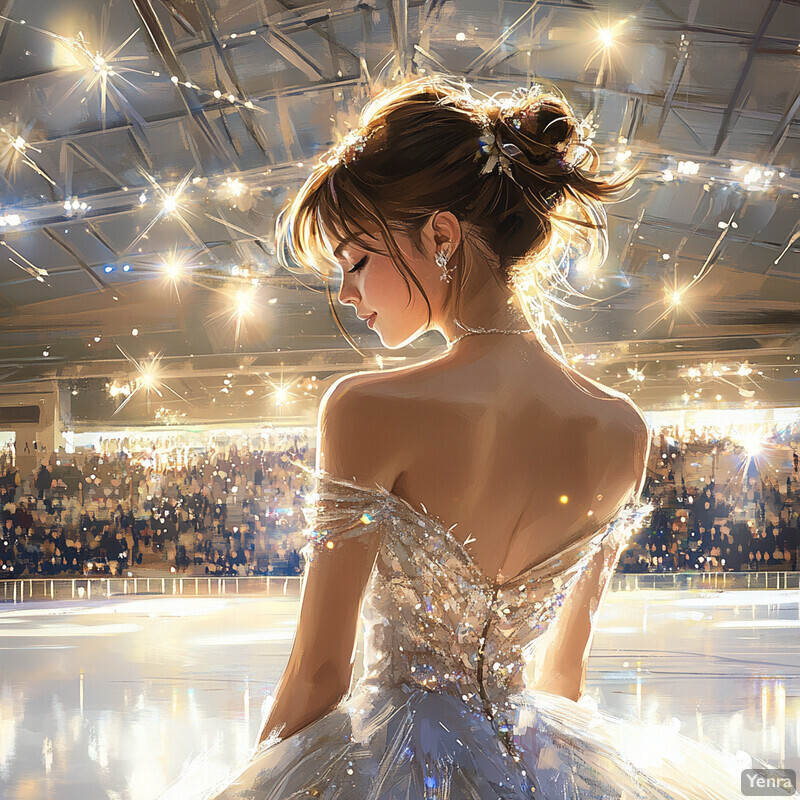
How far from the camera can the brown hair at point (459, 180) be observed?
588mm

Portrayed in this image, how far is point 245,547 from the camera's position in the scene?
558cm

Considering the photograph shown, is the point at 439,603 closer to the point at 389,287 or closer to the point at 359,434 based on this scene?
the point at 359,434

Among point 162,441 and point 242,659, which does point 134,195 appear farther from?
point 242,659

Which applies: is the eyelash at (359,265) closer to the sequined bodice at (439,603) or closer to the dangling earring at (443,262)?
the dangling earring at (443,262)

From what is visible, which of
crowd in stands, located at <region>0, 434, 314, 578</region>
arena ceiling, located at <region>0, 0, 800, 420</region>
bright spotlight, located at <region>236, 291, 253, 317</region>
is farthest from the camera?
crowd in stands, located at <region>0, 434, 314, 578</region>

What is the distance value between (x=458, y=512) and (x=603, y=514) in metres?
0.14

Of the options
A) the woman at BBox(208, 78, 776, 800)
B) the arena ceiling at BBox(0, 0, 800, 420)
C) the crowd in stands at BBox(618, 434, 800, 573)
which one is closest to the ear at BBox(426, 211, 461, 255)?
the woman at BBox(208, 78, 776, 800)

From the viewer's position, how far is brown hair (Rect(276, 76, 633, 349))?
0.59 meters

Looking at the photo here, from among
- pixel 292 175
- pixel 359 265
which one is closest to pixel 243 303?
pixel 292 175

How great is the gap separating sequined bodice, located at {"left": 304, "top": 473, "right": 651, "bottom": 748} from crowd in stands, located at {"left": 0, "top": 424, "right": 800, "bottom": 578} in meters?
4.84

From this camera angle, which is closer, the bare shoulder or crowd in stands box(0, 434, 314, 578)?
the bare shoulder

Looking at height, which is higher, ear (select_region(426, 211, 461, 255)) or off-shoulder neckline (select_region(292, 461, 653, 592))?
ear (select_region(426, 211, 461, 255))

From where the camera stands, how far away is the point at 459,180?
1.96ft

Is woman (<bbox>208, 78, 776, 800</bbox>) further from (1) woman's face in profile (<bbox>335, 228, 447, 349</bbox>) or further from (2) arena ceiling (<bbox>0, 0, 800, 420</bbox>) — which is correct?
(2) arena ceiling (<bbox>0, 0, 800, 420</bbox>)
